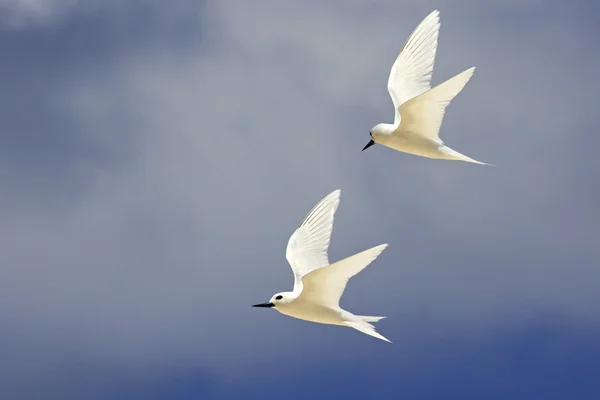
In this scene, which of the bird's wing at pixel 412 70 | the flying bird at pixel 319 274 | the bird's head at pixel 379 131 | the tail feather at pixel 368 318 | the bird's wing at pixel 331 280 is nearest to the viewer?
the bird's wing at pixel 331 280

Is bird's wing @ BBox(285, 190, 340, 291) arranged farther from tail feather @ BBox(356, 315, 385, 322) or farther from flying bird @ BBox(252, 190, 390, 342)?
tail feather @ BBox(356, 315, 385, 322)

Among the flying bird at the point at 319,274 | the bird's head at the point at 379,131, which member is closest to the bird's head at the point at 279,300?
the flying bird at the point at 319,274

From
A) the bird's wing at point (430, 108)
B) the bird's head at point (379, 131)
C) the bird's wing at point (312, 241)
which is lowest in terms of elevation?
the bird's wing at point (312, 241)

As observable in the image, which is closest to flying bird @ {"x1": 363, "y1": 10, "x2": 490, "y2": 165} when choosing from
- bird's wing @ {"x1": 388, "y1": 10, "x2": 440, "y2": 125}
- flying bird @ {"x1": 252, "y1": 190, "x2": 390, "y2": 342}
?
bird's wing @ {"x1": 388, "y1": 10, "x2": 440, "y2": 125}

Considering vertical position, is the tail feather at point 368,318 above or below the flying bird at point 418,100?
below

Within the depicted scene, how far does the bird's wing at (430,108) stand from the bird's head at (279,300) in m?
4.54

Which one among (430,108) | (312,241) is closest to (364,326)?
(312,241)

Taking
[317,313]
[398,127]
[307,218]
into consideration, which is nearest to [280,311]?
[317,313]

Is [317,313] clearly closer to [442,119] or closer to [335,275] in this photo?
[335,275]

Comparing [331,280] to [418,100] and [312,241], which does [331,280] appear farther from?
[418,100]

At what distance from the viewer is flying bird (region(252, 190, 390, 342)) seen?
19.9 meters

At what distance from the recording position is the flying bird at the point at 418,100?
74.0 ft

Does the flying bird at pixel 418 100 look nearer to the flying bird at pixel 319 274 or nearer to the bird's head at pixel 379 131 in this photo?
the bird's head at pixel 379 131

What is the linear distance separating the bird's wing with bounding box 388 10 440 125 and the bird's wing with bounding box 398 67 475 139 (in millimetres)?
1197
